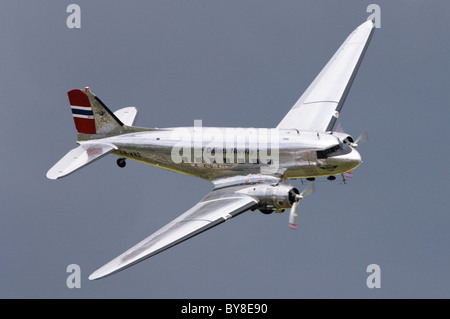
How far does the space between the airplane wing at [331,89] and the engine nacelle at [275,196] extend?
324 inches

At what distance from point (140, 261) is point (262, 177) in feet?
40.9

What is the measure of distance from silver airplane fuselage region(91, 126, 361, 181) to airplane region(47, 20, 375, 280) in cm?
7

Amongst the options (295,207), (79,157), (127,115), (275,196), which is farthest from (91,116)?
(295,207)

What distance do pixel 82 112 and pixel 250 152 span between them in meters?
13.3

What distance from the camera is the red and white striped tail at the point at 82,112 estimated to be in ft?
247

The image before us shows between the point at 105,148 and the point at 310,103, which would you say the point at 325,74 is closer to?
the point at 310,103

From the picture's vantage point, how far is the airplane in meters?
66.8

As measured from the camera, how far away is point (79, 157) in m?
72.9

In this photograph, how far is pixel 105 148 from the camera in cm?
7400

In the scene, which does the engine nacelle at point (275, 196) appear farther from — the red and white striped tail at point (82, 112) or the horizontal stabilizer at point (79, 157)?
the red and white striped tail at point (82, 112)

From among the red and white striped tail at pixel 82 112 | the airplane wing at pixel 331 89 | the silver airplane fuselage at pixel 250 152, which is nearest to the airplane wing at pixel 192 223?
the silver airplane fuselage at pixel 250 152

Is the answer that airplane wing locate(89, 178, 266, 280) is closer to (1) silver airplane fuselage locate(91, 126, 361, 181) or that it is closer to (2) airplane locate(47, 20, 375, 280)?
(2) airplane locate(47, 20, 375, 280)

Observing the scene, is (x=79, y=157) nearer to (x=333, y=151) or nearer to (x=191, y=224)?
(x=191, y=224)

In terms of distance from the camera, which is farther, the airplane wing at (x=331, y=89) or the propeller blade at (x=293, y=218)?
the airplane wing at (x=331, y=89)
